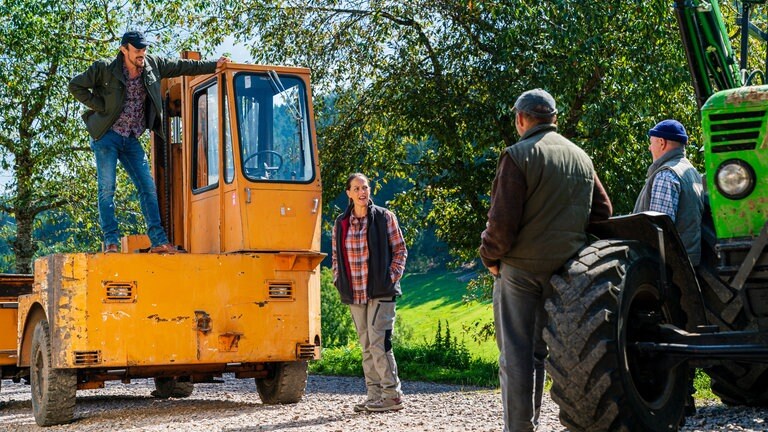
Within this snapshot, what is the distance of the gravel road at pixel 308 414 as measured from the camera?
352 inches

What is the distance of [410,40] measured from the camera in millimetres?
17906

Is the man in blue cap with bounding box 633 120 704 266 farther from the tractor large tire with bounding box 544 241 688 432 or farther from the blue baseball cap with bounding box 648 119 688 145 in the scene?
the tractor large tire with bounding box 544 241 688 432

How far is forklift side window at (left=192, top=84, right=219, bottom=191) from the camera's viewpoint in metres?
11.9

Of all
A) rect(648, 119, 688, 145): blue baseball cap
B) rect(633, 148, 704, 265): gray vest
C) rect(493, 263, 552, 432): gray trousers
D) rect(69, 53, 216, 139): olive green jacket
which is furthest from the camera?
rect(69, 53, 216, 139): olive green jacket

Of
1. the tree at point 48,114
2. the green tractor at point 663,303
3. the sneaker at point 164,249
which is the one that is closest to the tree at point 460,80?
the tree at point 48,114

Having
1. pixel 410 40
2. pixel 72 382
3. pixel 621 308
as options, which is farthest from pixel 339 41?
pixel 621 308

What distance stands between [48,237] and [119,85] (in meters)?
19.2

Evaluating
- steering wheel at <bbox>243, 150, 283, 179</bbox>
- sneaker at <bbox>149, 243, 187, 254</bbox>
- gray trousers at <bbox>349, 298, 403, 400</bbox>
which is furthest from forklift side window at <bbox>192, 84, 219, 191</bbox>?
gray trousers at <bbox>349, 298, 403, 400</bbox>

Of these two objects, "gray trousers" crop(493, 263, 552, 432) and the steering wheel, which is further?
the steering wheel

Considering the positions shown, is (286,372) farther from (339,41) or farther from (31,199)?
(31,199)

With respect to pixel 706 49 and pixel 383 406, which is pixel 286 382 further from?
pixel 706 49

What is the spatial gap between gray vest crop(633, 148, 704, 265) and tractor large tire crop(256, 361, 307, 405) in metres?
4.69

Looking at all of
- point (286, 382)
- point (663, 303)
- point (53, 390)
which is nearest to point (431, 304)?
point (286, 382)

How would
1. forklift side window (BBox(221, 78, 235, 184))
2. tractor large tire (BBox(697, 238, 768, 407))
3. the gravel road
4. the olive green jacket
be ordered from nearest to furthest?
tractor large tire (BBox(697, 238, 768, 407)) < the gravel road < the olive green jacket < forklift side window (BBox(221, 78, 235, 184))
